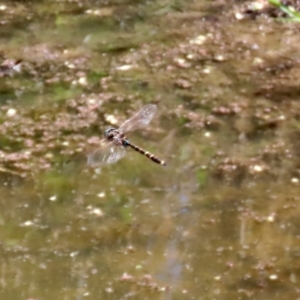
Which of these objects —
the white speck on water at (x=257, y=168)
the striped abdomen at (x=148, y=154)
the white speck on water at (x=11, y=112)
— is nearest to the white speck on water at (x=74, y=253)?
the striped abdomen at (x=148, y=154)

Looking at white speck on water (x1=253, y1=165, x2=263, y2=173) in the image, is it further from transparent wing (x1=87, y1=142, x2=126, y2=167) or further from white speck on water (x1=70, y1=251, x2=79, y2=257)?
white speck on water (x1=70, y1=251, x2=79, y2=257)

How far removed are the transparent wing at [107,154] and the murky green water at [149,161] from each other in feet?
0.31

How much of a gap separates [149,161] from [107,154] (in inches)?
10.2

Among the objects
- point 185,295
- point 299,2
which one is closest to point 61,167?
point 185,295

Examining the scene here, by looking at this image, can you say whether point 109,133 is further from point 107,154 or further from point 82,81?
point 82,81

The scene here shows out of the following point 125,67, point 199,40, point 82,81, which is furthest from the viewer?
point 199,40

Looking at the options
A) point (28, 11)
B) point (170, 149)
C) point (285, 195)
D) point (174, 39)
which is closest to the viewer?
point (285, 195)

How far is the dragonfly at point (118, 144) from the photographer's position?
2.68 meters

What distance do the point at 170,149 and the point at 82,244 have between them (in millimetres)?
674

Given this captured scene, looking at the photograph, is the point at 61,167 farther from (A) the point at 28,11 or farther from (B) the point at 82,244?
(A) the point at 28,11

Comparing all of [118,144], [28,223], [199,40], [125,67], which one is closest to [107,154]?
[118,144]

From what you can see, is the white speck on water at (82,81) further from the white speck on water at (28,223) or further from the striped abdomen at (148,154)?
the white speck on water at (28,223)

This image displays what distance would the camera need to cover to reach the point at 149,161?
9.45 feet

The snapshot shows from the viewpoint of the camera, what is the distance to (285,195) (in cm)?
266
